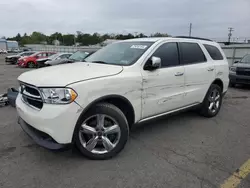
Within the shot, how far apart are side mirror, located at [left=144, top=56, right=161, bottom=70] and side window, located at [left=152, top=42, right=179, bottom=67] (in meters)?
0.27

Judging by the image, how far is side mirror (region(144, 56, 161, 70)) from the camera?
3318 millimetres

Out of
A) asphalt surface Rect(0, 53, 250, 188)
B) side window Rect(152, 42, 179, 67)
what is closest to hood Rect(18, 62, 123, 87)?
side window Rect(152, 42, 179, 67)

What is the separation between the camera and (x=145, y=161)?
314 cm

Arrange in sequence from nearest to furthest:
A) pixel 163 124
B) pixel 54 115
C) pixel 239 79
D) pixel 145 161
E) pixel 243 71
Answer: pixel 54 115
pixel 145 161
pixel 163 124
pixel 243 71
pixel 239 79

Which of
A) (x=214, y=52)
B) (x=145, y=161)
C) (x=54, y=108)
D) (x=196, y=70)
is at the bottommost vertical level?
(x=145, y=161)

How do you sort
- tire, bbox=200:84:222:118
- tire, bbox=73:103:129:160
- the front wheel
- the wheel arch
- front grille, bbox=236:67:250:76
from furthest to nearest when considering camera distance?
the front wheel
front grille, bbox=236:67:250:76
the wheel arch
tire, bbox=200:84:222:118
tire, bbox=73:103:129:160

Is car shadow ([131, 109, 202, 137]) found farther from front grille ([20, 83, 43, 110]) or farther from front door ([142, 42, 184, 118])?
front grille ([20, 83, 43, 110])

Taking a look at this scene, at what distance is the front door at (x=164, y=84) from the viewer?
3.48 m

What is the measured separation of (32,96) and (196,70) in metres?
3.12

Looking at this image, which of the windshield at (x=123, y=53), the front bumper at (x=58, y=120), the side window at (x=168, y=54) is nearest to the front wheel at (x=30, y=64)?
the windshield at (x=123, y=53)

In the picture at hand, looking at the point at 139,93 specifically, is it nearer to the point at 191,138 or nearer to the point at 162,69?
the point at 162,69

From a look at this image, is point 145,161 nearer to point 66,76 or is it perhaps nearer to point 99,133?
point 99,133

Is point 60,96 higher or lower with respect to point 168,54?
lower

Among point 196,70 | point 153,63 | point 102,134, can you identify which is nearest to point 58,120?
point 102,134
